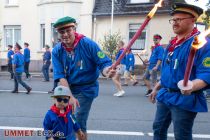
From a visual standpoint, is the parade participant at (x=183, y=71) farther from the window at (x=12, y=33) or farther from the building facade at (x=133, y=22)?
the window at (x=12, y=33)

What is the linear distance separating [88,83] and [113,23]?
1566cm

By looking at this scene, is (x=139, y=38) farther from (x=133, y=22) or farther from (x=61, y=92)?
(x=61, y=92)

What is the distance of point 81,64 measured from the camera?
13.0 ft

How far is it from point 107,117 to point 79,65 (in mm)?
3185

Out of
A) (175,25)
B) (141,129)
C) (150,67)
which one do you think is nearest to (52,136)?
(175,25)

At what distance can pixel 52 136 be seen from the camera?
11.9 ft

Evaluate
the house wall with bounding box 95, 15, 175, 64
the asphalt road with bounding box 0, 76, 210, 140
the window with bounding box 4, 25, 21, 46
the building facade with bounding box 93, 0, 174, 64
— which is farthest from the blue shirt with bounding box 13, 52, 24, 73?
the window with bounding box 4, 25, 21, 46

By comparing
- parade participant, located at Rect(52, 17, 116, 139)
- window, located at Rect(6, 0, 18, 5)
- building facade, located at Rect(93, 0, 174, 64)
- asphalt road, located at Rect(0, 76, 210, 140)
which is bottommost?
asphalt road, located at Rect(0, 76, 210, 140)

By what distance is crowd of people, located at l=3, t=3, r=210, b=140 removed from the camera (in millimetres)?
3025

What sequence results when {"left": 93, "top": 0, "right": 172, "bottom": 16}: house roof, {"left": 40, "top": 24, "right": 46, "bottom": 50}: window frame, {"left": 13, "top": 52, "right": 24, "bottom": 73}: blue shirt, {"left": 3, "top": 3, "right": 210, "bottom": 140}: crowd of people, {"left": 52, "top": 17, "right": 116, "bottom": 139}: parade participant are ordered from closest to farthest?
{"left": 3, "top": 3, "right": 210, "bottom": 140}: crowd of people
{"left": 52, "top": 17, "right": 116, "bottom": 139}: parade participant
{"left": 13, "top": 52, "right": 24, "bottom": 73}: blue shirt
{"left": 93, "top": 0, "right": 172, "bottom": 16}: house roof
{"left": 40, "top": 24, "right": 46, "bottom": 50}: window frame

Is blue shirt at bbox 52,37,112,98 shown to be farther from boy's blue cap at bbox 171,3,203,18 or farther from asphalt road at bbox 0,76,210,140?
asphalt road at bbox 0,76,210,140

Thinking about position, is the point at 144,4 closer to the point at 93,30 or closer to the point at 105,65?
the point at 93,30

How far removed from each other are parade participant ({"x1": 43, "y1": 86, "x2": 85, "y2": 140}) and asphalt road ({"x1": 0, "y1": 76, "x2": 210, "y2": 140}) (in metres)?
1.73

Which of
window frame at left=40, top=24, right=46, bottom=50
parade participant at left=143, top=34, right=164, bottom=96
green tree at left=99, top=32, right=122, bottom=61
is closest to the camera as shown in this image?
parade participant at left=143, top=34, right=164, bottom=96
